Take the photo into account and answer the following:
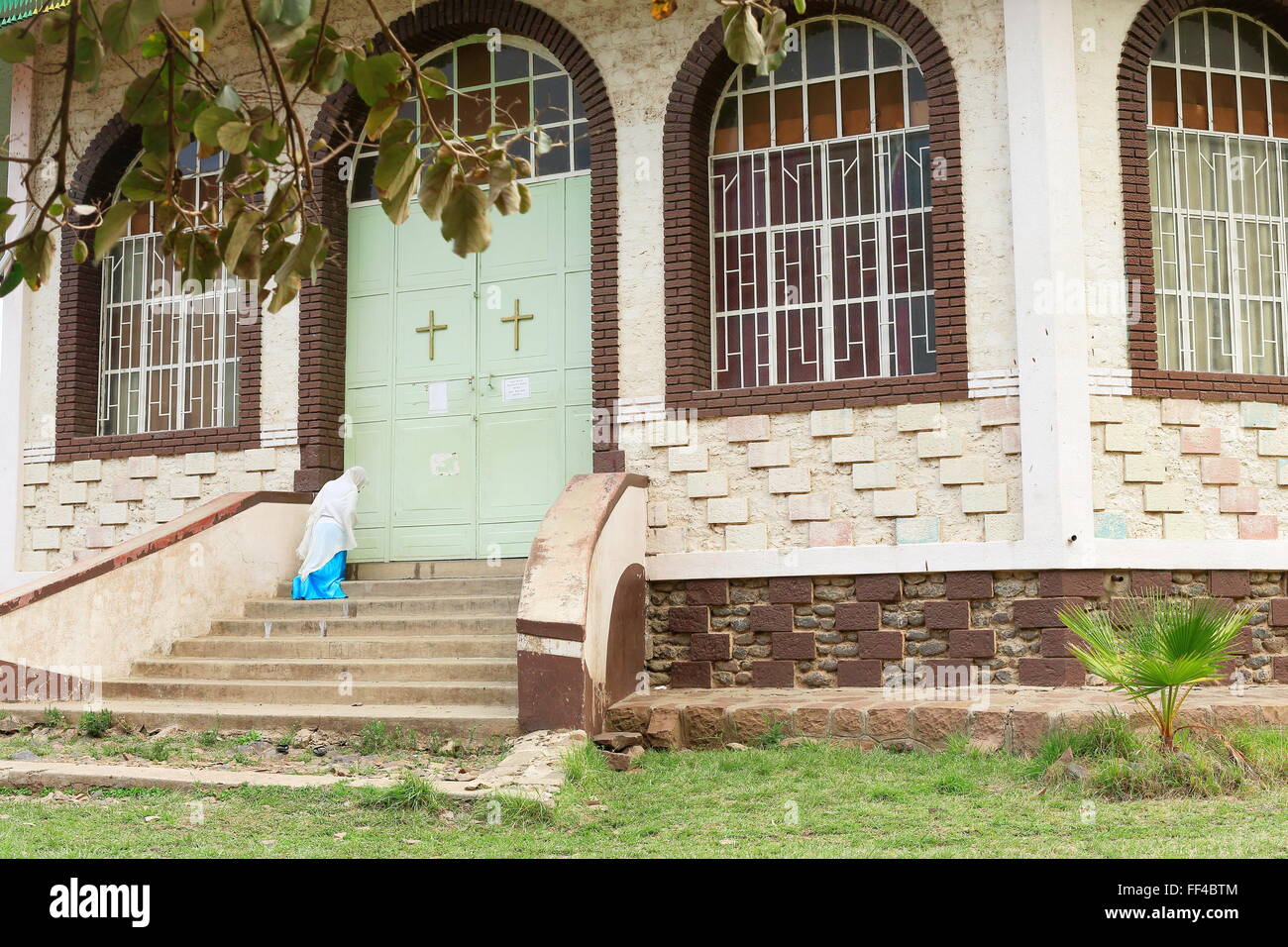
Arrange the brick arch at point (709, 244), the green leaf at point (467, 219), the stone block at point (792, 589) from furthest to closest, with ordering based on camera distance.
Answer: the stone block at point (792, 589) → the brick arch at point (709, 244) → the green leaf at point (467, 219)

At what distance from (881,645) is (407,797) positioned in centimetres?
433

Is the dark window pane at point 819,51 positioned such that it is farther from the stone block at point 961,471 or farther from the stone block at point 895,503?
the stone block at point 895,503

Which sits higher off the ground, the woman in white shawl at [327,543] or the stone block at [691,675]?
the woman in white shawl at [327,543]

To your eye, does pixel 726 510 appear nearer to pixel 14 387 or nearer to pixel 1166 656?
pixel 1166 656

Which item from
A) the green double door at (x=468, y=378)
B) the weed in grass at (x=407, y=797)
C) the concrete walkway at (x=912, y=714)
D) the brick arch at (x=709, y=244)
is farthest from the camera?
the green double door at (x=468, y=378)

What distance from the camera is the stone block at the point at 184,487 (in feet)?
42.7

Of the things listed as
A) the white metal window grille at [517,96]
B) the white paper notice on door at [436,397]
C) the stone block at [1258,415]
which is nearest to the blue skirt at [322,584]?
the white paper notice on door at [436,397]

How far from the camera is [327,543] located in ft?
39.2

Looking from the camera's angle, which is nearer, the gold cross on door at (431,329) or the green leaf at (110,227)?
the green leaf at (110,227)

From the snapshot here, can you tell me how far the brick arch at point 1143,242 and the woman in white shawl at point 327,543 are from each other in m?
6.34

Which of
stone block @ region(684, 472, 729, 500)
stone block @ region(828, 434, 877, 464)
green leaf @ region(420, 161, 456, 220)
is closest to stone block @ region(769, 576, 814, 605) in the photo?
stone block @ region(684, 472, 729, 500)

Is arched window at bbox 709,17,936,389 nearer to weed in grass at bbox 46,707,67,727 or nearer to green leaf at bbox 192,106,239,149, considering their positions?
weed in grass at bbox 46,707,67,727

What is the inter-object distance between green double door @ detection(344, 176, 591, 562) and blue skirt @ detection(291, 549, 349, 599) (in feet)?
2.46

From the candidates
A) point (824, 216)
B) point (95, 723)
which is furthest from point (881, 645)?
point (95, 723)
